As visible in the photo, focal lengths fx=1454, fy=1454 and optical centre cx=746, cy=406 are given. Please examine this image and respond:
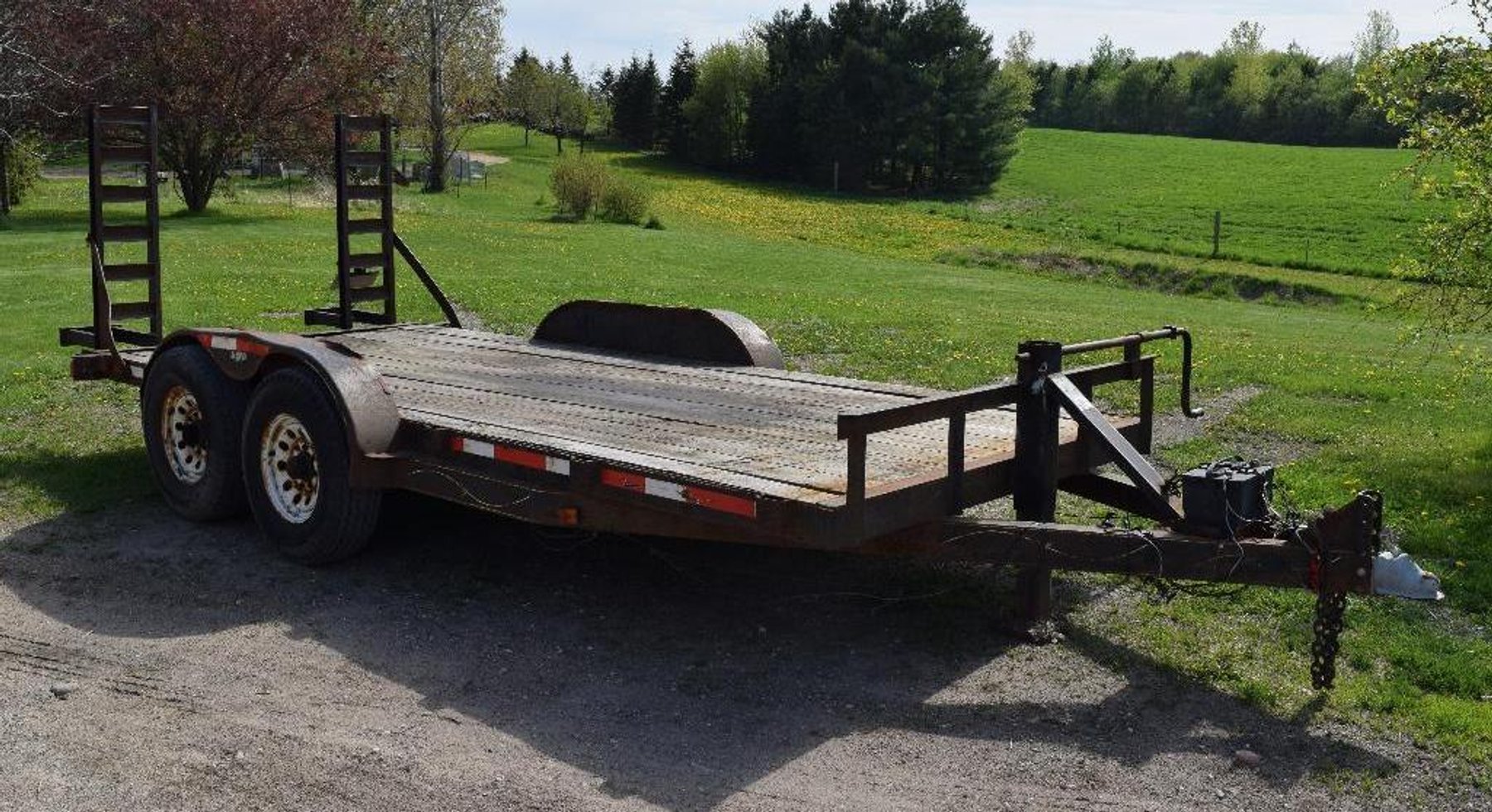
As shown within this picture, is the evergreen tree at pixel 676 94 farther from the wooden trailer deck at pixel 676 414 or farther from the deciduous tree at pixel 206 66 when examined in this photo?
the wooden trailer deck at pixel 676 414

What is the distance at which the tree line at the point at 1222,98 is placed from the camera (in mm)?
85188

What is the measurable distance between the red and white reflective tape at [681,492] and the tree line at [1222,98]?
78.5 meters

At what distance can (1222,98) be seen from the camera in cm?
9588

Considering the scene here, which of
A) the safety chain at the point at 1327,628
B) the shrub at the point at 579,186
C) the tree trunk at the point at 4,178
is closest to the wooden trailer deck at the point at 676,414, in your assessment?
the safety chain at the point at 1327,628

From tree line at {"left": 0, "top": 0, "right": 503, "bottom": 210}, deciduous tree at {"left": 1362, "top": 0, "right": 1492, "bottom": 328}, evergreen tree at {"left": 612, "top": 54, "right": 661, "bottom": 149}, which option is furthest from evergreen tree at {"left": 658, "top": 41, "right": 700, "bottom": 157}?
deciduous tree at {"left": 1362, "top": 0, "right": 1492, "bottom": 328}

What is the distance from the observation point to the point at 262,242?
26.8 meters

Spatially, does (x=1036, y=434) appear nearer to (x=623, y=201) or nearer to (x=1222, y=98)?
(x=623, y=201)

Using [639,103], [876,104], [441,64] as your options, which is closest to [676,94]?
[639,103]

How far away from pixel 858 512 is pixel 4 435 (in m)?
7.69

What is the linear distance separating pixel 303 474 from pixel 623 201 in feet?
101

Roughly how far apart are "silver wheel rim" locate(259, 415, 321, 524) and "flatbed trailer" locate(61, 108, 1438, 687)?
1 centimetres

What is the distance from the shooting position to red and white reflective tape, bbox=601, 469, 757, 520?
5492 mm

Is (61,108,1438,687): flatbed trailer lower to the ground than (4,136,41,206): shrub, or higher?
lower

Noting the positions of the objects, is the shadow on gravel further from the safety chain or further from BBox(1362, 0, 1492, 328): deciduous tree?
BBox(1362, 0, 1492, 328): deciduous tree
